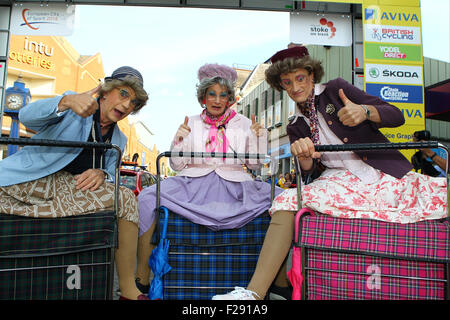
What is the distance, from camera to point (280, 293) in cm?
217

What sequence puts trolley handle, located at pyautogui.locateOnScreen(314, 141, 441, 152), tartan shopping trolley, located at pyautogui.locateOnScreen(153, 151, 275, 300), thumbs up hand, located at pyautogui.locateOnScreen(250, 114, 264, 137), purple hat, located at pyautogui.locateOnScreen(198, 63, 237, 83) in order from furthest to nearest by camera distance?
purple hat, located at pyautogui.locateOnScreen(198, 63, 237, 83) < thumbs up hand, located at pyautogui.locateOnScreen(250, 114, 264, 137) < tartan shopping trolley, located at pyautogui.locateOnScreen(153, 151, 275, 300) < trolley handle, located at pyautogui.locateOnScreen(314, 141, 441, 152)

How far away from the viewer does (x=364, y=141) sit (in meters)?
1.94

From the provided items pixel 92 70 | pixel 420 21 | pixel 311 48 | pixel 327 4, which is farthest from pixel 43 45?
pixel 420 21

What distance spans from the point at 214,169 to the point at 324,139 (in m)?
0.80

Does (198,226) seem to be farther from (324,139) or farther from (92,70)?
(92,70)

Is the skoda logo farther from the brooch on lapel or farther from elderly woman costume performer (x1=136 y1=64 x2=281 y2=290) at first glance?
the brooch on lapel

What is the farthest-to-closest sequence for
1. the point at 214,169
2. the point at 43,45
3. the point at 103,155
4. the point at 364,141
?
1. the point at 43,45
2. the point at 214,169
3. the point at 103,155
4. the point at 364,141

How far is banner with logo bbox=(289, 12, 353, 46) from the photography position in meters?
6.63

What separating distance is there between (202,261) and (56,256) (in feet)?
2.59

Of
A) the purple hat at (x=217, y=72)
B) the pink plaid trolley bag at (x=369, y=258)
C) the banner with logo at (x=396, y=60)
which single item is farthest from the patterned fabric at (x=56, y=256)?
the banner with logo at (x=396, y=60)

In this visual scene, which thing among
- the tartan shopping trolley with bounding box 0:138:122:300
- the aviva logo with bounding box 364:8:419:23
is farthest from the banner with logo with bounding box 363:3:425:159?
the tartan shopping trolley with bounding box 0:138:122:300

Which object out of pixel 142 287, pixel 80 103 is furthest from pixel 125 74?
pixel 142 287

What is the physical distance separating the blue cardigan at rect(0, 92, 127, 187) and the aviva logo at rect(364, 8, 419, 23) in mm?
5908

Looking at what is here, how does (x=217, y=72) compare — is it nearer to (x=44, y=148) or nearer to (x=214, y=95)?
(x=214, y=95)
